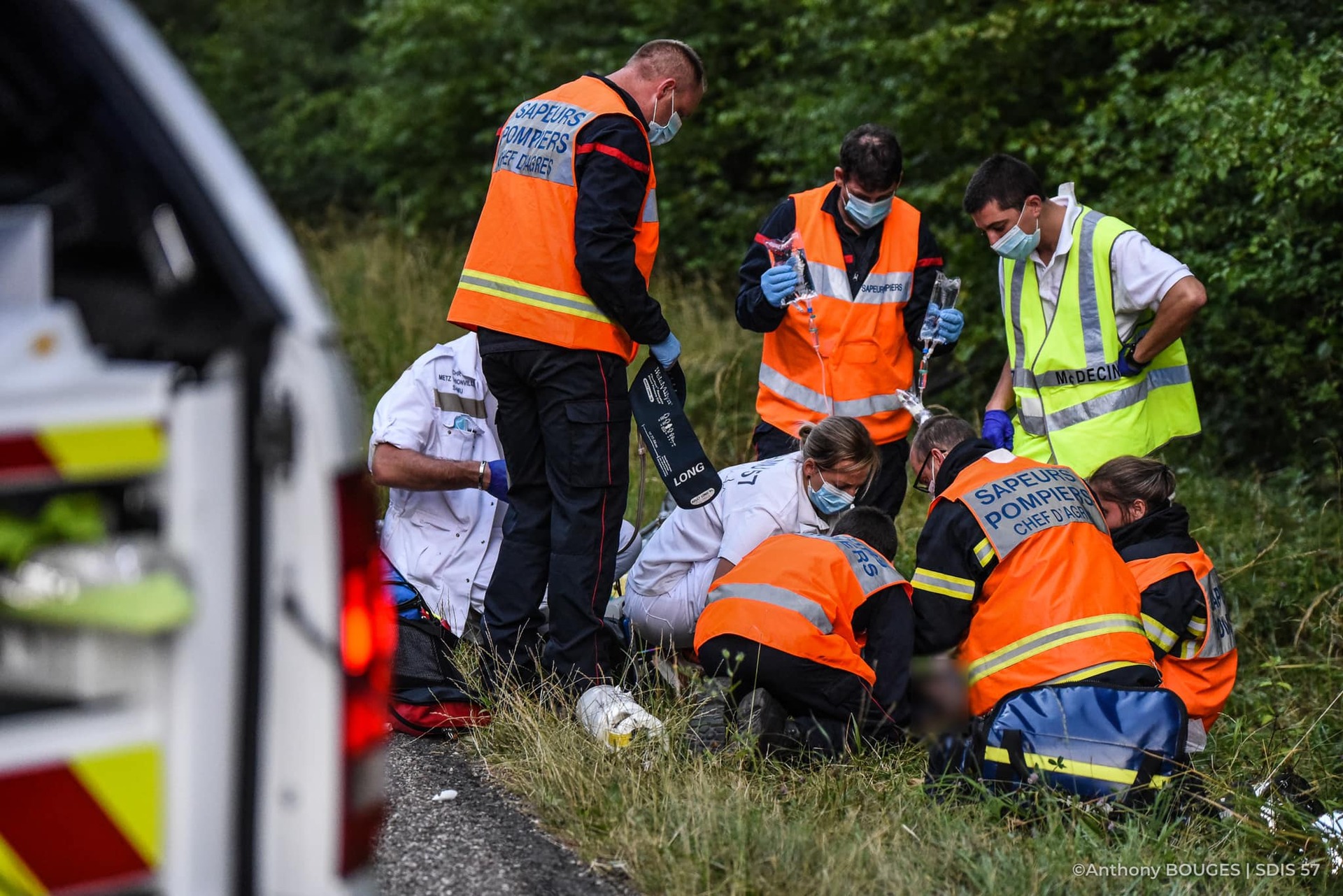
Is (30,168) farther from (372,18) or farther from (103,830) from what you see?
(372,18)

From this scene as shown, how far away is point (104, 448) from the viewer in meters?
1.49

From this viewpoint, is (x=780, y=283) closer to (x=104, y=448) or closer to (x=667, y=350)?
(x=667, y=350)

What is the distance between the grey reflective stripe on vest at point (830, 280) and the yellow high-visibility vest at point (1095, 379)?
2.23ft

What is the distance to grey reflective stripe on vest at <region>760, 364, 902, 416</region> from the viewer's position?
190 inches

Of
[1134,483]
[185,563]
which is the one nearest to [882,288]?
[1134,483]

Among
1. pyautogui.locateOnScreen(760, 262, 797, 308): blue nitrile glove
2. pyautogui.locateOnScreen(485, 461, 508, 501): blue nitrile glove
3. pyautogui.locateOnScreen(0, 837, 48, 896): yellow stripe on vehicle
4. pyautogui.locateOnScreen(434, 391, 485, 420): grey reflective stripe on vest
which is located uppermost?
pyautogui.locateOnScreen(760, 262, 797, 308): blue nitrile glove

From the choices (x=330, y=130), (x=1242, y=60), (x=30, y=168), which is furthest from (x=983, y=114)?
(x=330, y=130)

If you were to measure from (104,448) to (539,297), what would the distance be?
2395 mm

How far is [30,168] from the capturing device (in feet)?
6.62

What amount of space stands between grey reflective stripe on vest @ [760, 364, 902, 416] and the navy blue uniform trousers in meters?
1.08

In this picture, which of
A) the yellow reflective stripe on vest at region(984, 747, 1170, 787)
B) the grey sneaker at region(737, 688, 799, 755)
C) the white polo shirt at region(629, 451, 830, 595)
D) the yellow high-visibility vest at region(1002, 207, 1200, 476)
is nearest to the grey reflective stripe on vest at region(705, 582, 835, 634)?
the grey sneaker at region(737, 688, 799, 755)

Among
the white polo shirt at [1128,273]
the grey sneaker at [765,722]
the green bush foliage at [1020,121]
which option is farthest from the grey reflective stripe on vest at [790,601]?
the green bush foliage at [1020,121]

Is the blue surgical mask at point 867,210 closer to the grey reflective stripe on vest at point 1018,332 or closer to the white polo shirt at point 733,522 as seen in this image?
the grey reflective stripe on vest at point 1018,332

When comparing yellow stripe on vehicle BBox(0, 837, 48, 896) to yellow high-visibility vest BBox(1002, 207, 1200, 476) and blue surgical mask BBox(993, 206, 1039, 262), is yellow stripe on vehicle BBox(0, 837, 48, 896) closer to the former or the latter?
yellow high-visibility vest BBox(1002, 207, 1200, 476)
